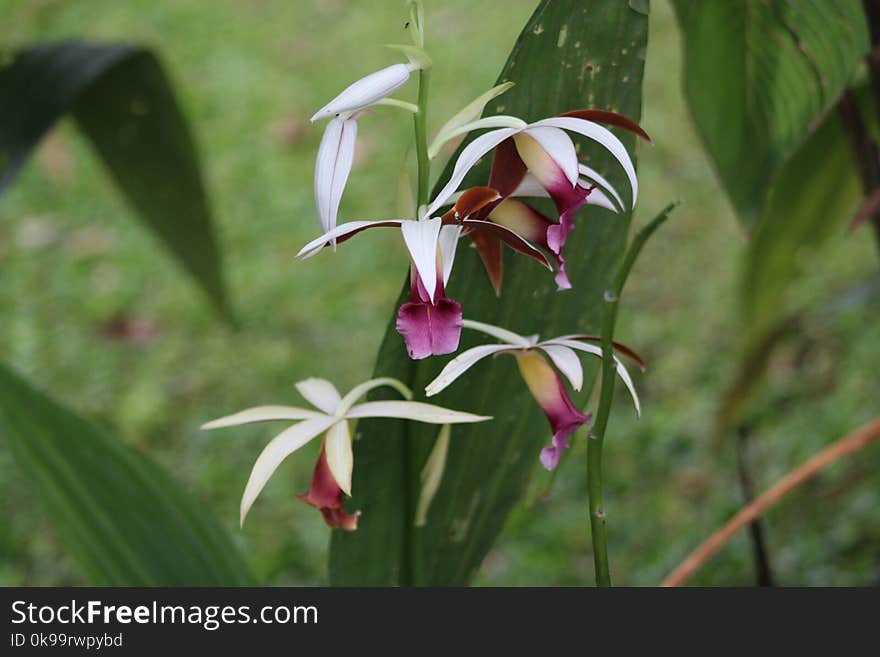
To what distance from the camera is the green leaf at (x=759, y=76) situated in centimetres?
44

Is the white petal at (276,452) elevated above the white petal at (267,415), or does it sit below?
below

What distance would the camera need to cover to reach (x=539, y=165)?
0.96 ft

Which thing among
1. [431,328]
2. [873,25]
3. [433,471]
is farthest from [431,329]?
[873,25]

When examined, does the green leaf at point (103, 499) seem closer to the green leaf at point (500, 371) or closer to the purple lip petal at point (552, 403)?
the green leaf at point (500, 371)

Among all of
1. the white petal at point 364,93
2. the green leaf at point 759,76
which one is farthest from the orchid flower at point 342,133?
the green leaf at point 759,76

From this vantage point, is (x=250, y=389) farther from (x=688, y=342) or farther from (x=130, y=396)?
(x=688, y=342)

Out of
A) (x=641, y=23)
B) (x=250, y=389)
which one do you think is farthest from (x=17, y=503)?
(x=641, y=23)

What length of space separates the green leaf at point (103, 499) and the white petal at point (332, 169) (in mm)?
267

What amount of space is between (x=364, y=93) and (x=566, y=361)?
114 mm

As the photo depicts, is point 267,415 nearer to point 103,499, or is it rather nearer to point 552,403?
point 552,403

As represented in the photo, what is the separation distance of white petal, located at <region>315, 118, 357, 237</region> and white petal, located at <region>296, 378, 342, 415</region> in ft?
0.25

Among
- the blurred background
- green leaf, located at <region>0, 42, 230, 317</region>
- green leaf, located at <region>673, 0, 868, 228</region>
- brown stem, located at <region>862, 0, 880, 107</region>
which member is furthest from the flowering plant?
the blurred background

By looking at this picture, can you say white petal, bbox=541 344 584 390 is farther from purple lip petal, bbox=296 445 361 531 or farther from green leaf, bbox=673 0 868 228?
green leaf, bbox=673 0 868 228
